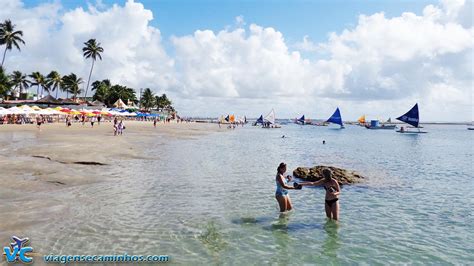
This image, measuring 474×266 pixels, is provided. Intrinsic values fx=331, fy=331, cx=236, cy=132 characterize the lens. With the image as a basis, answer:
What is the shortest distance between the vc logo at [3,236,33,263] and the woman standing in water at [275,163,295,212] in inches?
262

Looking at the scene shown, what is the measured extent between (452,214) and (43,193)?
47.8ft

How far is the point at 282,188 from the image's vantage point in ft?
34.3

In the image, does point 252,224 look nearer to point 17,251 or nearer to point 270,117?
point 17,251

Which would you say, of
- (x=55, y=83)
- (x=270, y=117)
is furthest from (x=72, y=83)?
(x=270, y=117)

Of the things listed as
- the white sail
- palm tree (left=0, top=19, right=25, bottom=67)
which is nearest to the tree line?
palm tree (left=0, top=19, right=25, bottom=67)

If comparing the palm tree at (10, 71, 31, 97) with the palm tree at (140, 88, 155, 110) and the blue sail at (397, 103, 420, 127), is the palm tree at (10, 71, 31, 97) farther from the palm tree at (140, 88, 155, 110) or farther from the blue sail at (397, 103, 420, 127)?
the blue sail at (397, 103, 420, 127)

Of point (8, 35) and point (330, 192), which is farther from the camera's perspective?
point (8, 35)

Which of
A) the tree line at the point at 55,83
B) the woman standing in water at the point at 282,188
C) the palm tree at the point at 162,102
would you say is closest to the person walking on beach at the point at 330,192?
the woman standing in water at the point at 282,188

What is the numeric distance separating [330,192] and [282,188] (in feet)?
4.80

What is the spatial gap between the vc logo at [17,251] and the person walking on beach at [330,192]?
691 centimetres

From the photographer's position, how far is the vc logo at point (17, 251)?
6.69 meters

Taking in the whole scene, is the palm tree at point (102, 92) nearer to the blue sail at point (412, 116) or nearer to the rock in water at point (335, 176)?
the blue sail at point (412, 116)

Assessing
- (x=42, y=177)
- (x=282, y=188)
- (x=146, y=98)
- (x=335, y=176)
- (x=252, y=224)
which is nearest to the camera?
(x=252, y=224)

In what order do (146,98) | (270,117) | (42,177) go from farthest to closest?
(146,98) < (270,117) < (42,177)
